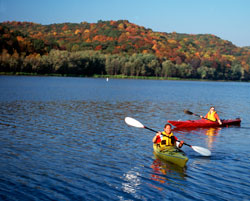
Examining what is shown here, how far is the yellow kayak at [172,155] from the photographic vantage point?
40.7 ft

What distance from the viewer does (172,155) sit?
12758 millimetres

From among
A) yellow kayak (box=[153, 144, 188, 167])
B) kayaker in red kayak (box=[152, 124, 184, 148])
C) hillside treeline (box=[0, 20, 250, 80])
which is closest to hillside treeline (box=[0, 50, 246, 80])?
hillside treeline (box=[0, 20, 250, 80])

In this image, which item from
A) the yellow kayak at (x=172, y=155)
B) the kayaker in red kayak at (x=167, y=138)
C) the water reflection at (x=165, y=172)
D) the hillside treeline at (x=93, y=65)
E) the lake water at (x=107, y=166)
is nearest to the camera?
the lake water at (x=107, y=166)

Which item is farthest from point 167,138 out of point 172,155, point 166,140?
point 172,155

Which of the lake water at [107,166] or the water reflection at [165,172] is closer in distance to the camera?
the lake water at [107,166]

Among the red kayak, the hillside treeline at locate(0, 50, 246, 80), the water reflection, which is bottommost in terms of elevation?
the water reflection

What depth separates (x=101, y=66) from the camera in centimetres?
12081

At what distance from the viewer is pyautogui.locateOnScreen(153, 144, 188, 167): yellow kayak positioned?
12.4m

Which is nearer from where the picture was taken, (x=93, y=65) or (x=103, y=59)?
(x=93, y=65)

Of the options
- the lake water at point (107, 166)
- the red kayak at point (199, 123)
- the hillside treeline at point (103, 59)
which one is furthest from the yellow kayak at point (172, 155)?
the hillside treeline at point (103, 59)

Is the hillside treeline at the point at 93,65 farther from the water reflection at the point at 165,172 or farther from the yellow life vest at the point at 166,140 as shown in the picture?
the water reflection at the point at 165,172

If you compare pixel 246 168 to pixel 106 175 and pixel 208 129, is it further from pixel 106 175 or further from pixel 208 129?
pixel 208 129

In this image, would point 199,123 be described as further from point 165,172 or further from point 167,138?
point 165,172

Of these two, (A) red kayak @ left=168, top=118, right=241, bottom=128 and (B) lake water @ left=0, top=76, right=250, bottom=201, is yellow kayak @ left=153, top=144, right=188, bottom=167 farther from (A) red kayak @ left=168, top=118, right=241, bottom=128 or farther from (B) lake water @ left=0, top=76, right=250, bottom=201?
(A) red kayak @ left=168, top=118, right=241, bottom=128
